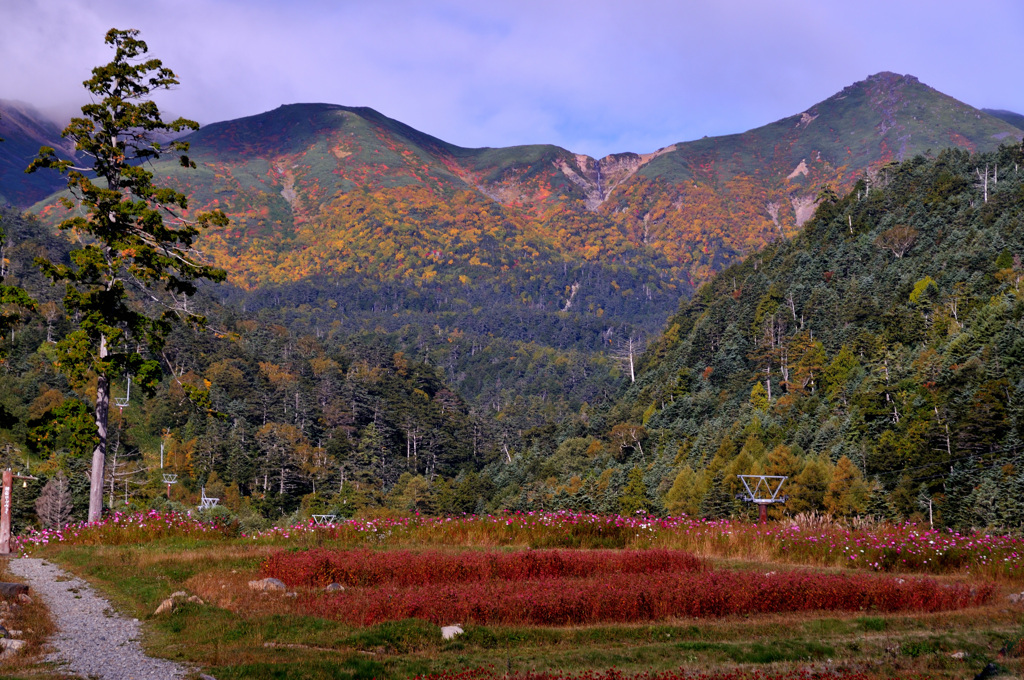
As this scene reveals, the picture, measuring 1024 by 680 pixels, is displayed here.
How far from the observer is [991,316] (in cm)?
6475

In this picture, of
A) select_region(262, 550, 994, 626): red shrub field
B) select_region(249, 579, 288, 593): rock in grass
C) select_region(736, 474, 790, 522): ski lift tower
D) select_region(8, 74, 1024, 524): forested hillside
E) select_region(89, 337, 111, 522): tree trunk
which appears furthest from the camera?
select_region(8, 74, 1024, 524): forested hillside

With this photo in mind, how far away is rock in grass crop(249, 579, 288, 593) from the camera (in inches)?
599

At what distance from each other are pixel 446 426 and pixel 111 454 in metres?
68.7

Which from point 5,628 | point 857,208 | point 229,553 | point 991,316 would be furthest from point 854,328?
point 5,628

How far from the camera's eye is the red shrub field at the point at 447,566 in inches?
645

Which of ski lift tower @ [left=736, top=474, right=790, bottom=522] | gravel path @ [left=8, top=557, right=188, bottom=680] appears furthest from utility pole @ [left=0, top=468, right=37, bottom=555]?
ski lift tower @ [left=736, top=474, right=790, bottom=522]

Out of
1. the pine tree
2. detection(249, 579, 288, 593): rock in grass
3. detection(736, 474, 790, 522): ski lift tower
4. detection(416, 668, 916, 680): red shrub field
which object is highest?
the pine tree

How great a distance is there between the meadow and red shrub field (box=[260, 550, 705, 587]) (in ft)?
0.15

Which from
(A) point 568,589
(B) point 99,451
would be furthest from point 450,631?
(B) point 99,451

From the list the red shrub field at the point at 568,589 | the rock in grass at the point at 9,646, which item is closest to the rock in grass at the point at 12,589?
the rock in grass at the point at 9,646

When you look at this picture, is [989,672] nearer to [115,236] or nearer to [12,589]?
[12,589]

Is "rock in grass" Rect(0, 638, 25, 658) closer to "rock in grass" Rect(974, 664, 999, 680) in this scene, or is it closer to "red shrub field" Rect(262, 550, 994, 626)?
"red shrub field" Rect(262, 550, 994, 626)

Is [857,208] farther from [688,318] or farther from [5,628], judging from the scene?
[5,628]

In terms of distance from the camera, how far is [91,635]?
11.9 meters
